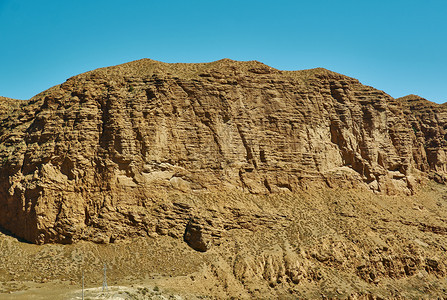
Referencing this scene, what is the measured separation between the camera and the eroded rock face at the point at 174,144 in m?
44.6

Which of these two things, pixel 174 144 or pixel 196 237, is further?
pixel 174 144

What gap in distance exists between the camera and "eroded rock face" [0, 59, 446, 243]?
44562 mm

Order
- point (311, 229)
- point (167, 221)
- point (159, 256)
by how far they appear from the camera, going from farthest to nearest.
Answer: point (311, 229)
point (167, 221)
point (159, 256)

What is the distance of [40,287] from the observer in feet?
121

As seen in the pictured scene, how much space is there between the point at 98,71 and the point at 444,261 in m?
38.7

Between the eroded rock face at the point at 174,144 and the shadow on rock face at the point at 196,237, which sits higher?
the eroded rock face at the point at 174,144

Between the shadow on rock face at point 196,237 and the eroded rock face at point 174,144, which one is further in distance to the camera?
the eroded rock face at point 174,144

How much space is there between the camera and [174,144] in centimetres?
4881

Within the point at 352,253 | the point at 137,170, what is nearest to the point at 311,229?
the point at 352,253

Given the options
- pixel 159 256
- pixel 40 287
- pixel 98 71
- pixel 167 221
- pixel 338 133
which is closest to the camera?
pixel 40 287

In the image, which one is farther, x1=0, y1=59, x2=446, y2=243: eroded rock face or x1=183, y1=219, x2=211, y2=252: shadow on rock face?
x1=0, y1=59, x2=446, y2=243: eroded rock face

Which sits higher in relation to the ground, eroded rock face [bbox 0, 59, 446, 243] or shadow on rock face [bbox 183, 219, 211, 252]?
eroded rock face [bbox 0, 59, 446, 243]

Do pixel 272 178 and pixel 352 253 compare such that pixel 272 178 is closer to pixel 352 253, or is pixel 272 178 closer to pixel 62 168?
pixel 352 253

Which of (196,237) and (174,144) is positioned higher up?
(174,144)
